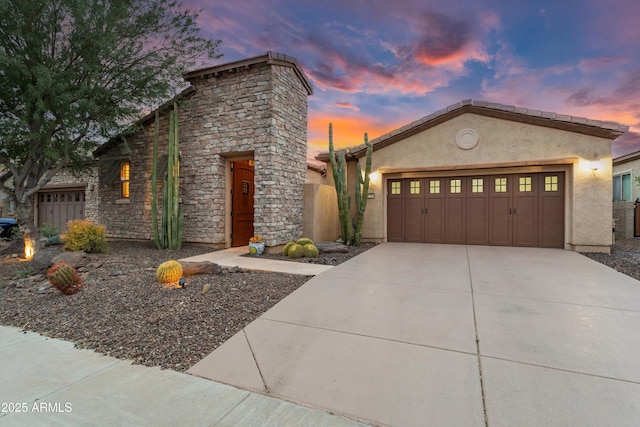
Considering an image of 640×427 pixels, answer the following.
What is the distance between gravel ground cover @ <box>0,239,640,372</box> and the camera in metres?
2.80

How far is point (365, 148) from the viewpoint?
9734 millimetres

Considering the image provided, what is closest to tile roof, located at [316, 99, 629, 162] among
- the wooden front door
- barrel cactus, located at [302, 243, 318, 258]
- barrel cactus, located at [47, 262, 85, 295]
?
the wooden front door

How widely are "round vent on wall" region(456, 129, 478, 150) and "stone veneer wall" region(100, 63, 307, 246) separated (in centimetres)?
474

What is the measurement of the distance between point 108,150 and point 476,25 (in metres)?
12.4

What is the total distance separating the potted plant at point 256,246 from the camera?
7.52 metres

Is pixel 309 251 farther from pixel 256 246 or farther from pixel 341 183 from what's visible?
pixel 341 183

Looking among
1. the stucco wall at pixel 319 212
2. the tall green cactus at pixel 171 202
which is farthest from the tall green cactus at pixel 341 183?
the tall green cactus at pixel 171 202

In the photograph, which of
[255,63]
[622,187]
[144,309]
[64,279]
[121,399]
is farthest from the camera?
[622,187]

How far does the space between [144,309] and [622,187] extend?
1873cm

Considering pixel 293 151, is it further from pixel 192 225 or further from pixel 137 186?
pixel 137 186

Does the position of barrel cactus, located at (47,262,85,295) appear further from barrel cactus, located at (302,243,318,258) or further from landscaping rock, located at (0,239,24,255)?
landscaping rock, located at (0,239,24,255)

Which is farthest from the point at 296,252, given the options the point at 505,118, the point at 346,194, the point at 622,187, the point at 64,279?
the point at 622,187

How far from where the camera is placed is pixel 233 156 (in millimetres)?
8656

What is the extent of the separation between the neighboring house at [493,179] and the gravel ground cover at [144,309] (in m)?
2.90
